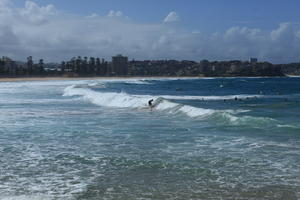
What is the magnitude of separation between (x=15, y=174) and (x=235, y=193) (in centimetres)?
501

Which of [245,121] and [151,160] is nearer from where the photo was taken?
[151,160]

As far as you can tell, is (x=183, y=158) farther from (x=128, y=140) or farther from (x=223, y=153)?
(x=128, y=140)

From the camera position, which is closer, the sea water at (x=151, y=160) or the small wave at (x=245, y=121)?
the sea water at (x=151, y=160)

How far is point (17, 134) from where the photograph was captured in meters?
17.0

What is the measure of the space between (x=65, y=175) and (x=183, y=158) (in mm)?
3315

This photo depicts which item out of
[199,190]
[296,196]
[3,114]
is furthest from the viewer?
[3,114]

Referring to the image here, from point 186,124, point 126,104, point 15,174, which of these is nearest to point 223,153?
point 15,174

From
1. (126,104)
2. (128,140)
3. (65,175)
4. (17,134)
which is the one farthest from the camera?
(126,104)

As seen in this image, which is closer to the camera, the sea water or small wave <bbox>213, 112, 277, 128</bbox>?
the sea water

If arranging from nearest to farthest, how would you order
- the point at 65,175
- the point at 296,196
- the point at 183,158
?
the point at 296,196 < the point at 65,175 < the point at 183,158

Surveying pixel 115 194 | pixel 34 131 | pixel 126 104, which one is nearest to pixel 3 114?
pixel 34 131

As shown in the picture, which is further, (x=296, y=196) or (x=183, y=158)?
(x=183, y=158)

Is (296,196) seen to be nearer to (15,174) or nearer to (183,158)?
(183,158)

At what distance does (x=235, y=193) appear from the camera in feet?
28.0
